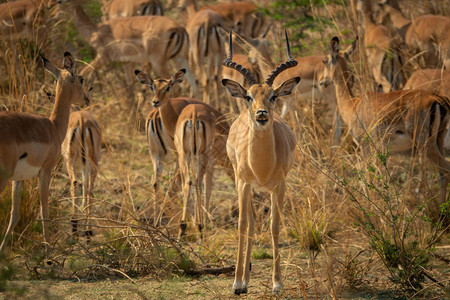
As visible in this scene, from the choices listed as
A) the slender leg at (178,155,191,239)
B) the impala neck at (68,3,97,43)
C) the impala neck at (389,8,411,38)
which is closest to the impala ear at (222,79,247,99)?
the slender leg at (178,155,191,239)

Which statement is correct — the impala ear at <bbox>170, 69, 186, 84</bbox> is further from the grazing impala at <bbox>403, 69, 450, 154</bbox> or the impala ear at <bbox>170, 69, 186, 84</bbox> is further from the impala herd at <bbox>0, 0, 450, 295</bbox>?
the grazing impala at <bbox>403, 69, 450, 154</bbox>

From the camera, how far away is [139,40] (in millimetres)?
11945

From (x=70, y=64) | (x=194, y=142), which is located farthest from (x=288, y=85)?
(x=70, y=64)

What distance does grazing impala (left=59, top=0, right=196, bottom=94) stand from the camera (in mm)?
11797

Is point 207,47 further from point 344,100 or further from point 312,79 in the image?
point 344,100

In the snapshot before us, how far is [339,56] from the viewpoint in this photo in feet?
26.7

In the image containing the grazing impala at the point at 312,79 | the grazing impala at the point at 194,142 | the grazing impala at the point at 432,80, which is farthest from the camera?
the grazing impala at the point at 312,79

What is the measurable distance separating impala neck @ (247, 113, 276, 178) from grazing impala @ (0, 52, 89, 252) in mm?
1750

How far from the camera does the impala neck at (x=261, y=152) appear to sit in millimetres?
4695

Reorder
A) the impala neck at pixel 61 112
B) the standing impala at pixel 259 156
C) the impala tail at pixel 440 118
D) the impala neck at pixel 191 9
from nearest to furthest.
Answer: the standing impala at pixel 259 156 → the impala neck at pixel 61 112 → the impala tail at pixel 440 118 → the impala neck at pixel 191 9

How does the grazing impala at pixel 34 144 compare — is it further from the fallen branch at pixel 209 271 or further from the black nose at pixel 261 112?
the black nose at pixel 261 112

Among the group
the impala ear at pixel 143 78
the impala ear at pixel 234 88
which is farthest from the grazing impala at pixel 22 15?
the impala ear at pixel 234 88

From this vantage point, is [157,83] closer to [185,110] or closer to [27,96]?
[185,110]

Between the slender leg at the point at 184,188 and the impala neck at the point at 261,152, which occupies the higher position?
the impala neck at the point at 261,152
